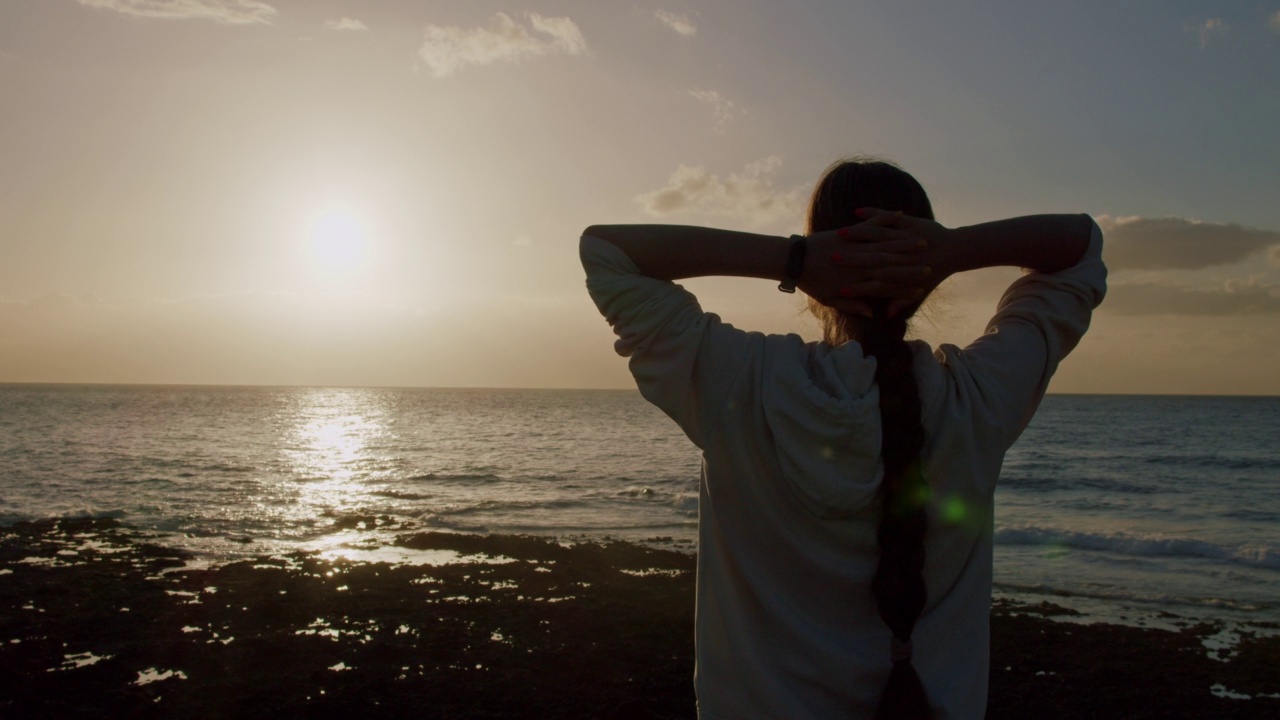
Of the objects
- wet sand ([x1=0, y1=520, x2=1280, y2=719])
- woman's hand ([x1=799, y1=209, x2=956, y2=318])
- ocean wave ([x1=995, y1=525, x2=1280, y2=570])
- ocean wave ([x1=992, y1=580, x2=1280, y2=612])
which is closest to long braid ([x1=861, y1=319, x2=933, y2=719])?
woman's hand ([x1=799, y1=209, x2=956, y2=318])

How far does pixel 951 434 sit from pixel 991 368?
142 millimetres

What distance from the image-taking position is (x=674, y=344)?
120 cm

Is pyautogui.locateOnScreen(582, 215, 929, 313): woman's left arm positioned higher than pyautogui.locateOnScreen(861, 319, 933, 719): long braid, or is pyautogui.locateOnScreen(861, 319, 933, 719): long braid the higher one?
pyautogui.locateOnScreen(582, 215, 929, 313): woman's left arm

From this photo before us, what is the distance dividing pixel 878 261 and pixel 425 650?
7.02 meters

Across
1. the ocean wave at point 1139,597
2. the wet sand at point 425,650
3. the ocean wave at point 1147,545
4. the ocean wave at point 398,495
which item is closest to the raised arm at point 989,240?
the wet sand at point 425,650

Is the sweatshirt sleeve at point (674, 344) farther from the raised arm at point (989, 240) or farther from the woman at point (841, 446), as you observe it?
the raised arm at point (989, 240)

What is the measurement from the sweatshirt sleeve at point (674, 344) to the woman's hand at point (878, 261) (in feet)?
0.52

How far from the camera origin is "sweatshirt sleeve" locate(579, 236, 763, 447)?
120 cm

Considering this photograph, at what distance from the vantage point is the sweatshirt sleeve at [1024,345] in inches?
49.3

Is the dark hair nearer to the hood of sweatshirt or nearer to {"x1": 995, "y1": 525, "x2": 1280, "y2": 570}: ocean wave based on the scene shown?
the hood of sweatshirt

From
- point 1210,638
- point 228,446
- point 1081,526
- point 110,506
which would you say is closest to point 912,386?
point 1210,638

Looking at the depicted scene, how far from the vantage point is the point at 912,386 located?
119 centimetres

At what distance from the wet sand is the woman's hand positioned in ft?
17.8

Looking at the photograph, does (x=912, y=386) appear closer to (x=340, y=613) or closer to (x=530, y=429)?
(x=340, y=613)
